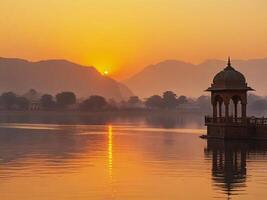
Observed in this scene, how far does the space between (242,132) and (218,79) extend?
5909 mm

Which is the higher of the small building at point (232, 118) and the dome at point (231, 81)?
the dome at point (231, 81)

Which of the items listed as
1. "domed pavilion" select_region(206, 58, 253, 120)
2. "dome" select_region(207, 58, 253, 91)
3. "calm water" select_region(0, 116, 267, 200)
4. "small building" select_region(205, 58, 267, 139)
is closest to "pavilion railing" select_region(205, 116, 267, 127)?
"small building" select_region(205, 58, 267, 139)

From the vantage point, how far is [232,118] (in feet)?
198

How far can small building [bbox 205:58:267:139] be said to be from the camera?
5850 centimetres

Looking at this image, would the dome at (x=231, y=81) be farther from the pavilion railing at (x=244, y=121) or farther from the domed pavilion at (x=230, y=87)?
the pavilion railing at (x=244, y=121)

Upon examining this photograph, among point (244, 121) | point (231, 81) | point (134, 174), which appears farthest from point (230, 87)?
point (134, 174)

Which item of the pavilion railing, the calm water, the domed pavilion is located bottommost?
the calm water

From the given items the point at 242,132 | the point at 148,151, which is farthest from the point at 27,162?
the point at 242,132

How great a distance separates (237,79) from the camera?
197ft

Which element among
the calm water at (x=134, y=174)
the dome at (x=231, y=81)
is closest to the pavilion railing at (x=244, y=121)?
the dome at (x=231, y=81)

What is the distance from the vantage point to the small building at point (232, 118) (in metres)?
58.5

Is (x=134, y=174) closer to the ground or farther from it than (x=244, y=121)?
closer to the ground

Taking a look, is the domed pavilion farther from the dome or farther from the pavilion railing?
the pavilion railing

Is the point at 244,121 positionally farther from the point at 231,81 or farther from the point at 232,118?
the point at 231,81
